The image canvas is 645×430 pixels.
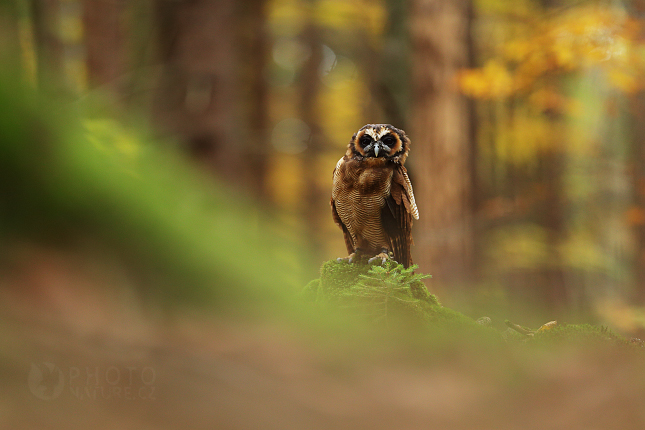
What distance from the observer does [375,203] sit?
8.05ft

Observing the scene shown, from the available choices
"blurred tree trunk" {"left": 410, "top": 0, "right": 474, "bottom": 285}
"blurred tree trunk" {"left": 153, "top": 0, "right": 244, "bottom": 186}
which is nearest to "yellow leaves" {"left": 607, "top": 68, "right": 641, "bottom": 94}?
"blurred tree trunk" {"left": 410, "top": 0, "right": 474, "bottom": 285}

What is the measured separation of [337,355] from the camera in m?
1.00

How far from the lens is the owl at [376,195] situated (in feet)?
7.22

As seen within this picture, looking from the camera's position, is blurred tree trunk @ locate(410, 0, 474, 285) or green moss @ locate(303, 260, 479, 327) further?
blurred tree trunk @ locate(410, 0, 474, 285)

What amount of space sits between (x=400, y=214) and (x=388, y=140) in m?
0.48

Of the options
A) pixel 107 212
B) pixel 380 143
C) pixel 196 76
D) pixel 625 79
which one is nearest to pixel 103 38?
pixel 196 76

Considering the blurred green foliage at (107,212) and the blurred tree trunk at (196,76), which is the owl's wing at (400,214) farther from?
the blurred tree trunk at (196,76)

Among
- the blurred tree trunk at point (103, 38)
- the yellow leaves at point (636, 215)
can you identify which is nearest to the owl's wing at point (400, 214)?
the yellow leaves at point (636, 215)

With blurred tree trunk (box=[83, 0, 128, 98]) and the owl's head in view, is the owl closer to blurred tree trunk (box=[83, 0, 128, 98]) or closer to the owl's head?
the owl's head

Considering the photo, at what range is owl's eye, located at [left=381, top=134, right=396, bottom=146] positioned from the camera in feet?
7.11

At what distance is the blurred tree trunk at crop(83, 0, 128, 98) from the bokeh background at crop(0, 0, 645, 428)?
4 centimetres

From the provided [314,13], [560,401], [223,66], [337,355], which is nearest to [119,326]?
[337,355]

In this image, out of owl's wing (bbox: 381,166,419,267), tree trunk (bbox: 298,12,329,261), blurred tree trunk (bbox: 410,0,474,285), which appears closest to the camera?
owl's wing (bbox: 381,166,419,267)

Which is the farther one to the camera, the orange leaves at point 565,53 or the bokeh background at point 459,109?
the orange leaves at point 565,53
